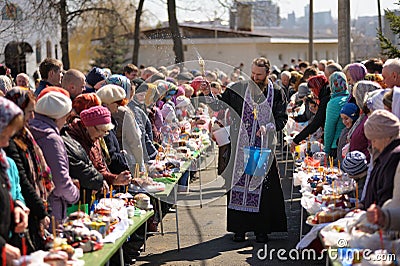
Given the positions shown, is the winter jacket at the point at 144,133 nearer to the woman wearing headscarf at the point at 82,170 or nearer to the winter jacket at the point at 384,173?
the woman wearing headscarf at the point at 82,170

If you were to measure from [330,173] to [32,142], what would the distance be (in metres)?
3.40

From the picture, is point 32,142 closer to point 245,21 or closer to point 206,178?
point 206,178

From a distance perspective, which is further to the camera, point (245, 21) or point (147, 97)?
point (245, 21)

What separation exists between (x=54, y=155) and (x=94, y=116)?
0.92m

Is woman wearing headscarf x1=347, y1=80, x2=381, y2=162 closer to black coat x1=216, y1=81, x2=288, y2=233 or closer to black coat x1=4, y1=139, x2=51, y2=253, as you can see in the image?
black coat x1=216, y1=81, x2=288, y2=233

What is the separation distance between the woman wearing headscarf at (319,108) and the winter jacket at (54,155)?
3.98 meters

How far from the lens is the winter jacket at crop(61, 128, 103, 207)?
6086mm

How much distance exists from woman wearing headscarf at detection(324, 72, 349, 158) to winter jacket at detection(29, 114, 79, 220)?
12.5 ft

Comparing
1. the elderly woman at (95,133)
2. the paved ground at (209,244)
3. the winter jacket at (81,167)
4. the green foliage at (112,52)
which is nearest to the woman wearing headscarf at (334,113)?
the paved ground at (209,244)

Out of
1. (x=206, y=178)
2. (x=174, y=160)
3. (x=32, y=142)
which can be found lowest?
(x=206, y=178)

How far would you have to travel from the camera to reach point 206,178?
1380cm

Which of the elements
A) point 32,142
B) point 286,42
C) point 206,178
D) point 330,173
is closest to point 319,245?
point 330,173

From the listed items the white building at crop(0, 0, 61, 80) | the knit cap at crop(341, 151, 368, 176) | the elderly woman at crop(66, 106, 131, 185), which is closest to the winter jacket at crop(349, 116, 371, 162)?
the knit cap at crop(341, 151, 368, 176)

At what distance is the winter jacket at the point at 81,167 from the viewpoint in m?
6.09
